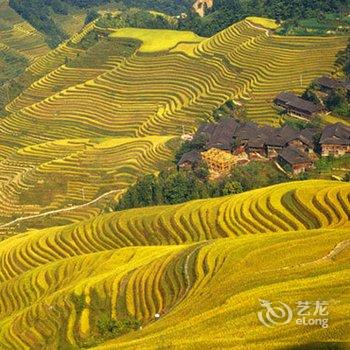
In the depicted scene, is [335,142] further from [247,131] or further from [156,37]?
[156,37]

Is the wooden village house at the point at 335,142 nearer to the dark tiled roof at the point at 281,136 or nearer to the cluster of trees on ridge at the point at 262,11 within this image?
the dark tiled roof at the point at 281,136

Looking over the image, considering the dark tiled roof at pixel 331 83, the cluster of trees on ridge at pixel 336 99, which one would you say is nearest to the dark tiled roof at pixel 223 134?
the cluster of trees on ridge at pixel 336 99

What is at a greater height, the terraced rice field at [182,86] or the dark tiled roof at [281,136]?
the dark tiled roof at [281,136]

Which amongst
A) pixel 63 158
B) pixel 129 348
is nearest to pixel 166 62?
pixel 63 158

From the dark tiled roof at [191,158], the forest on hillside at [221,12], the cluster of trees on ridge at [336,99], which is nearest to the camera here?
the dark tiled roof at [191,158]

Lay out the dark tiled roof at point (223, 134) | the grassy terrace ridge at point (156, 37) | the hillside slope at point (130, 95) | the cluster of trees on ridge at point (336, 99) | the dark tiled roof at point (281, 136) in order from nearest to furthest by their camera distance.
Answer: the dark tiled roof at point (281, 136) → the dark tiled roof at point (223, 134) → the cluster of trees on ridge at point (336, 99) → the hillside slope at point (130, 95) → the grassy terrace ridge at point (156, 37)

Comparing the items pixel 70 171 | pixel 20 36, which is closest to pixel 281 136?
pixel 70 171

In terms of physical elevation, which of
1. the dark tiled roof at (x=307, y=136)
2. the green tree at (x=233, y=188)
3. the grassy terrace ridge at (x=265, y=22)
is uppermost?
the grassy terrace ridge at (x=265, y=22)
